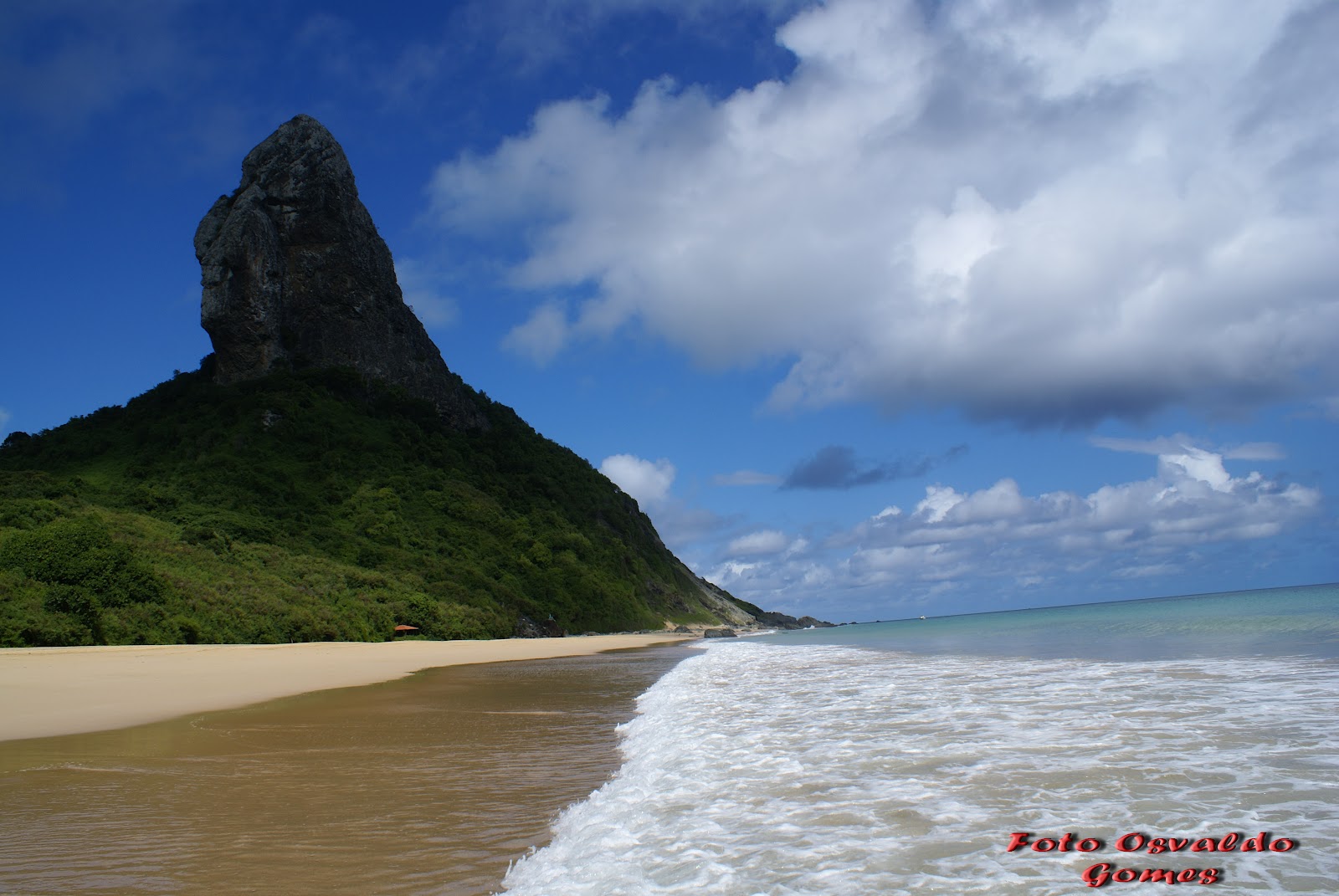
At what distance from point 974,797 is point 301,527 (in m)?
52.9

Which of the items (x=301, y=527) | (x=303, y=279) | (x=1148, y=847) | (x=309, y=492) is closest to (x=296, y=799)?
(x=1148, y=847)

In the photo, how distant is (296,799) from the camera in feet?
20.7

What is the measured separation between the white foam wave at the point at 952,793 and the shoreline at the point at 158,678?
25.2 ft

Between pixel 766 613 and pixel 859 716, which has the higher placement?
pixel 859 716

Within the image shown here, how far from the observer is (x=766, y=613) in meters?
138

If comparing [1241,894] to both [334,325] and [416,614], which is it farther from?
[334,325]

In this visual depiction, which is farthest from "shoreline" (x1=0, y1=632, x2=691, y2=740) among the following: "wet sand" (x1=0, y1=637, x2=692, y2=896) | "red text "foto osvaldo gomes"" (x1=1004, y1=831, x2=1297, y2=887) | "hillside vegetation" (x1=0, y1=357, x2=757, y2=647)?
"red text "foto osvaldo gomes"" (x1=1004, y1=831, x2=1297, y2=887)

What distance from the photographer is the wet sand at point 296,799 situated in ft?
14.8

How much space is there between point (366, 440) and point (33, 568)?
43752 millimetres

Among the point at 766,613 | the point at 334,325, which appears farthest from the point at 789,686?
the point at 766,613

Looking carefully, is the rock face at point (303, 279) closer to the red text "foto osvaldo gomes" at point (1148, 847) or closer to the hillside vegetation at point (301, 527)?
the hillside vegetation at point (301, 527)

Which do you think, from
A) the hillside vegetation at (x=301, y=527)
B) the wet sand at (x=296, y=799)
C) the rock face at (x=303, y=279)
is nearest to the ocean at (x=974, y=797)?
the wet sand at (x=296, y=799)

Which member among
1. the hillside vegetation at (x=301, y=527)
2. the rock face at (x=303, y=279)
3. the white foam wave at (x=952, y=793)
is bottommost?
the white foam wave at (x=952, y=793)

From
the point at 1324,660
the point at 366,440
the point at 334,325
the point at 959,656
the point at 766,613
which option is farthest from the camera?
the point at 766,613
